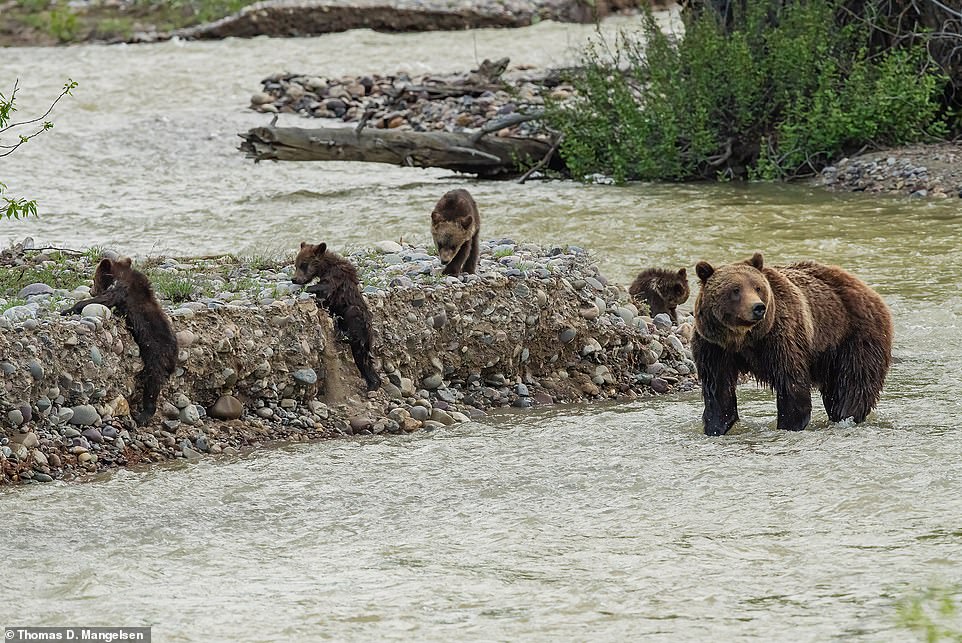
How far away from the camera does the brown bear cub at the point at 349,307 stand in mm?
7973

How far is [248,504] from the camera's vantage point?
20.7 ft

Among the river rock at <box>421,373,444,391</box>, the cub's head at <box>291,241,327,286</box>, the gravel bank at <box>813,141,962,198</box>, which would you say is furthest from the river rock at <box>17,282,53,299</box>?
the gravel bank at <box>813,141,962,198</box>

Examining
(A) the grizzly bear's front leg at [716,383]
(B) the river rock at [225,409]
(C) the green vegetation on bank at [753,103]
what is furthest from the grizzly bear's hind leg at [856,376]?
(C) the green vegetation on bank at [753,103]

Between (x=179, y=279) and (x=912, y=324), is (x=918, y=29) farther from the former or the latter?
(x=179, y=279)

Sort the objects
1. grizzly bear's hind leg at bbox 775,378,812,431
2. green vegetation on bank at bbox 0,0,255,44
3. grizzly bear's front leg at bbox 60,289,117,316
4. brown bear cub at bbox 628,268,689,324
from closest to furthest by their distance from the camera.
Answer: grizzly bear's hind leg at bbox 775,378,812,431
grizzly bear's front leg at bbox 60,289,117,316
brown bear cub at bbox 628,268,689,324
green vegetation on bank at bbox 0,0,255,44

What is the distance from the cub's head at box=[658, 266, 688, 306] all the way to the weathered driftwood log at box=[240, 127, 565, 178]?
7768mm

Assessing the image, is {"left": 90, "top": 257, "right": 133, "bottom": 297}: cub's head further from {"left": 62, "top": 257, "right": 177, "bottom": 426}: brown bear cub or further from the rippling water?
the rippling water

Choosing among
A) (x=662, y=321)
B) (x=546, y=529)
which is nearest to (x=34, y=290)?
(x=546, y=529)

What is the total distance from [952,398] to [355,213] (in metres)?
9.31

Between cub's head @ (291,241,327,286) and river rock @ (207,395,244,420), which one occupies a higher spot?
cub's head @ (291,241,327,286)

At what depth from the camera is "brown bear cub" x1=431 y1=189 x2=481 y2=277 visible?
343 inches

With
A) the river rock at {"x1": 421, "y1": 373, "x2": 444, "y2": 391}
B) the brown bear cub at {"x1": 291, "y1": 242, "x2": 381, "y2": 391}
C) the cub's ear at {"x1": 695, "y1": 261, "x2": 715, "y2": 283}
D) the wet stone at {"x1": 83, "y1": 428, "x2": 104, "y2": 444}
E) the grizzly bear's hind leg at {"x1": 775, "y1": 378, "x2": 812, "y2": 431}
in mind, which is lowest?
the river rock at {"x1": 421, "y1": 373, "x2": 444, "y2": 391}

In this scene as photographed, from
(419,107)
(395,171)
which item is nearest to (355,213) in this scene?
(395,171)

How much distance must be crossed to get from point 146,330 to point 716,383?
2986 mm
